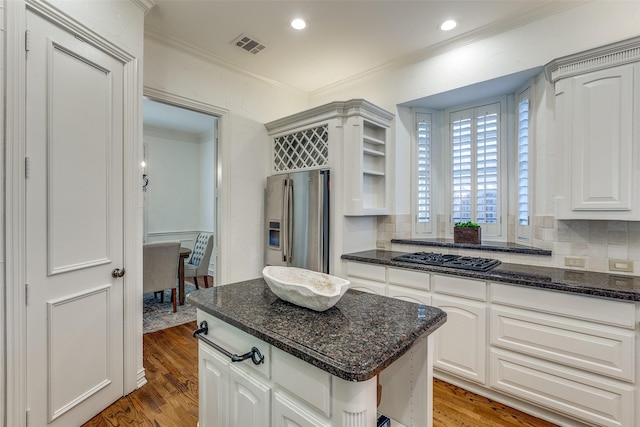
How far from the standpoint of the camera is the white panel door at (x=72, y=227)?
5.25ft

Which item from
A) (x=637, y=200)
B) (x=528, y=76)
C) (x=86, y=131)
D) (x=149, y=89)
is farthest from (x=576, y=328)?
(x=149, y=89)

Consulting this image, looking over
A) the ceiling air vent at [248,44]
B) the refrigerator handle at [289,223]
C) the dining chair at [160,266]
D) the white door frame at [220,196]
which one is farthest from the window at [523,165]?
the dining chair at [160,266]

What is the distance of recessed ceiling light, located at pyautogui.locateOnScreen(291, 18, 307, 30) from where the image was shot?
2.46 metres

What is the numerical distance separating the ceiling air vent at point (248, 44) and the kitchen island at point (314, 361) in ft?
7.46

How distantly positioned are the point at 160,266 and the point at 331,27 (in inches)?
124

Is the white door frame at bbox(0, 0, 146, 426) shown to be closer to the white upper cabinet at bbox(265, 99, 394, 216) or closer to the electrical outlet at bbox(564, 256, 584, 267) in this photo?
the white upper cabinet at bbox(265, 99, 394, 216)

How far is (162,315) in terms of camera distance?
3725mm

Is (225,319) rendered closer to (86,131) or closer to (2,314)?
(2,314)

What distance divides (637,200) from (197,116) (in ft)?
16.7

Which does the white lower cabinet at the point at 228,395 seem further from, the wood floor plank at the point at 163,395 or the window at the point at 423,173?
the window at the point at 423,173

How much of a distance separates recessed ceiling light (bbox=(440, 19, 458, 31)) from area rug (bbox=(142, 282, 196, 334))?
3652 millimetres

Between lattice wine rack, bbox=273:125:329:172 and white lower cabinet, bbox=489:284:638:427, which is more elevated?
lattice wine rack, bbox=273:125:329:172

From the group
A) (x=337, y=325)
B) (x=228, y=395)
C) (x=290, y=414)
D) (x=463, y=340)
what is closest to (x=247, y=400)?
(x=228, y=395)


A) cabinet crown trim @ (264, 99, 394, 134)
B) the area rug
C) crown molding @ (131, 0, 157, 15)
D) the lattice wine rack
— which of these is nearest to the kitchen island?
the lattice wine rack
